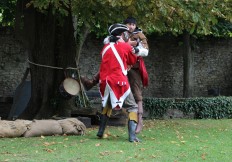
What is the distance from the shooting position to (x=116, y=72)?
8750 millimetres

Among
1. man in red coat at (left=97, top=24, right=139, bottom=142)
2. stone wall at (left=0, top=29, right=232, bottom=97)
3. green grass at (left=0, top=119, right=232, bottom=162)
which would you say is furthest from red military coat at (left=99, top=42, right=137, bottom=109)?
stone wall at (left=0, top=29, right=232, bottom=97)

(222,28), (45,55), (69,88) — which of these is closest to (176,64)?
(222,28)

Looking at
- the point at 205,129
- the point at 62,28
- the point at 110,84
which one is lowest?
the point at 205,129

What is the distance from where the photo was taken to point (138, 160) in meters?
7.08

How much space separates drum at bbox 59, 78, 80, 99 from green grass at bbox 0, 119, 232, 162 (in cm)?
129

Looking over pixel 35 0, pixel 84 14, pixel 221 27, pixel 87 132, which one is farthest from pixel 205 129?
pixel 221 27

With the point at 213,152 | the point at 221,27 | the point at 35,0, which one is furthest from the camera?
the point at 221,27

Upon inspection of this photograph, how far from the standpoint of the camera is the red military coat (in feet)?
28.6

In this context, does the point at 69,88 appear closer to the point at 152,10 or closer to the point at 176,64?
the point at 152,10

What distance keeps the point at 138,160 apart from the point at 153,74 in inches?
541

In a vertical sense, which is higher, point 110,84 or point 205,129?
point 110,84

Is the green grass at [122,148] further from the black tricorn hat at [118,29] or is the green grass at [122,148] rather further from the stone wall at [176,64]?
the stone wall at [176,64]

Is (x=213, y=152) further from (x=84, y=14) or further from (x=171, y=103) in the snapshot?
(x=171, y=103)

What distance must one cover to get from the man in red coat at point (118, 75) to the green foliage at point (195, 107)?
610cm
